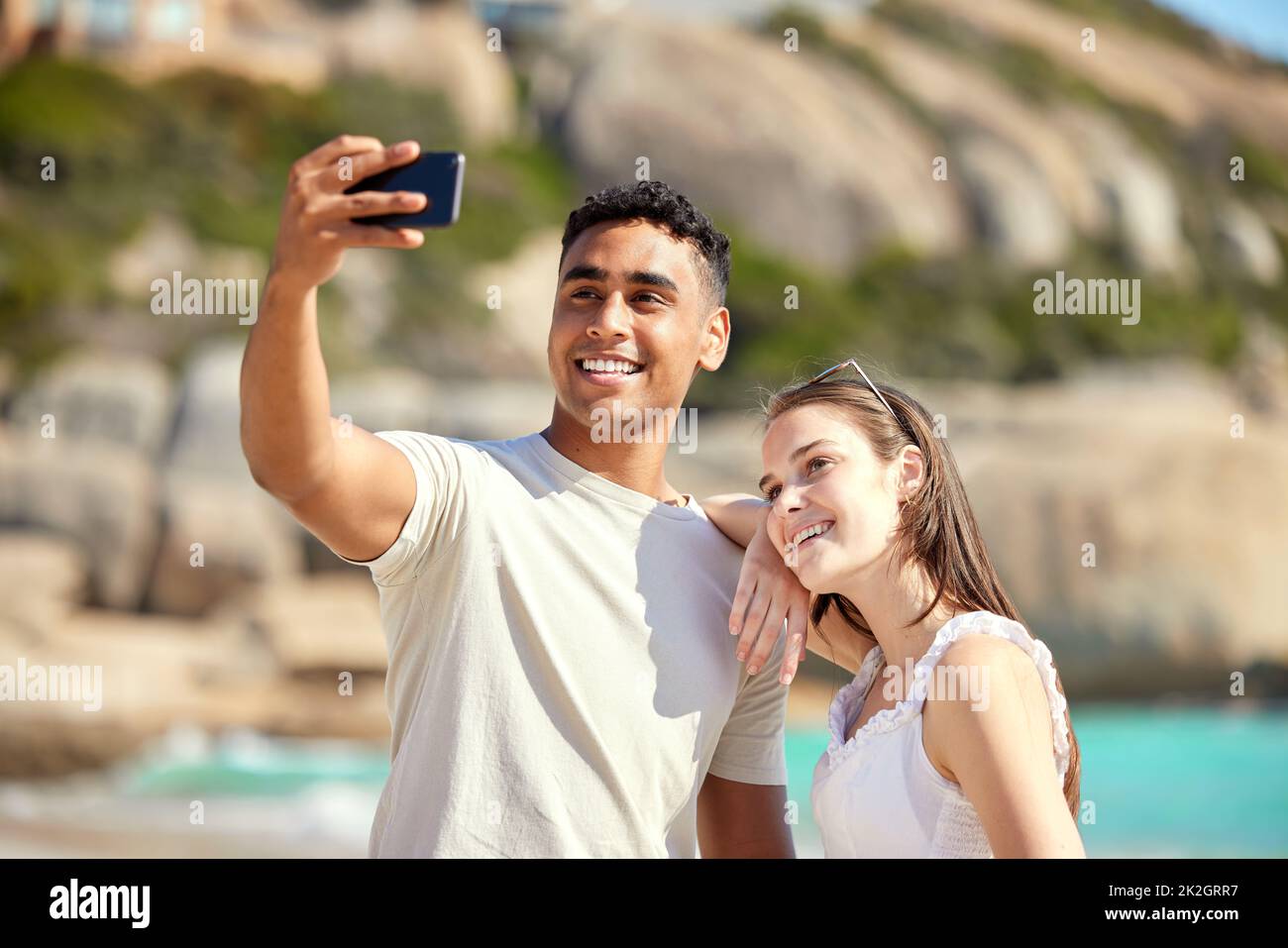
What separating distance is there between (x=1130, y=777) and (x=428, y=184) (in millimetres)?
11237

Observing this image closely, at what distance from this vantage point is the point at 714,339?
274cm

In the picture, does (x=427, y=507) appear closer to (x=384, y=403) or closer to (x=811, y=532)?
(x=811, y=532)

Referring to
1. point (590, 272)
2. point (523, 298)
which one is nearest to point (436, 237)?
point (523, 298)

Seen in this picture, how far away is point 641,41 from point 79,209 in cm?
876

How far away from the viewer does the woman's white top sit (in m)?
2.14

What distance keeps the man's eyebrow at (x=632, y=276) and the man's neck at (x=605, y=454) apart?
0.27m

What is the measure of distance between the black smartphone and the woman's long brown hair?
983 millimetres

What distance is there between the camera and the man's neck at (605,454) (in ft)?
8.36

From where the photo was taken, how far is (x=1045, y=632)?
44.4ft

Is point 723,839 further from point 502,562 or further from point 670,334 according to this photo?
point 670,334

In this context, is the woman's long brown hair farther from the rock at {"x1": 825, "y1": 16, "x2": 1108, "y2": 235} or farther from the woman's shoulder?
the rock at {"x1": 825, "y1": 16, "x2": 1108, "y2": 235}

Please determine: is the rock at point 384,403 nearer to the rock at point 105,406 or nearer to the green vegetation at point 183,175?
the rock at point 105,406

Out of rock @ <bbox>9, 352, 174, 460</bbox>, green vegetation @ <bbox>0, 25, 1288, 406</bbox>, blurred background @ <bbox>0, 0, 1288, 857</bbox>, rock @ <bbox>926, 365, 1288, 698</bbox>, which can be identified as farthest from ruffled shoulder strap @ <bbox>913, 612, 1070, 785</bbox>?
green vegetation @ <bbox>0, 25, 1288, 406</bbox>

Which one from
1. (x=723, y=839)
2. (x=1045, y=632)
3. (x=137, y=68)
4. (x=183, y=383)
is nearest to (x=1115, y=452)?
(x=1045, y=632)
